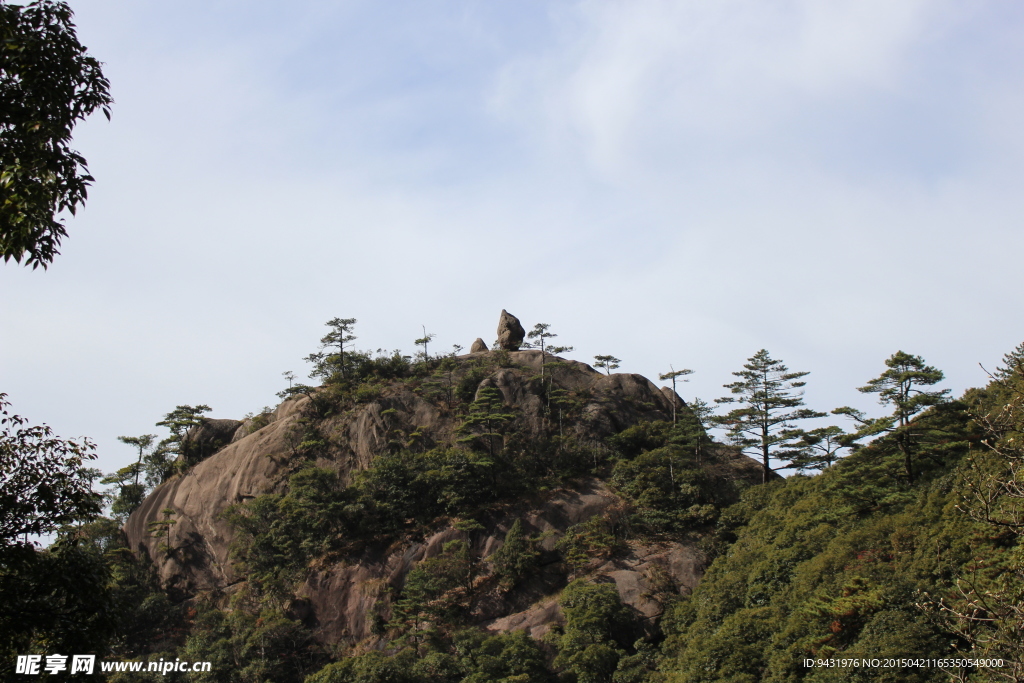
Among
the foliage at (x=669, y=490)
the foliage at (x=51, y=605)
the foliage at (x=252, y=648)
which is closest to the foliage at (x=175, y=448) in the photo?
the foliage at (x=252, y=648)

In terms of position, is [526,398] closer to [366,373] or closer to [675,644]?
[366,373]

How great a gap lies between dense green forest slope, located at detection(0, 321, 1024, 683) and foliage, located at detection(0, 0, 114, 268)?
57.8 ft

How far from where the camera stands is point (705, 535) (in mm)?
37219

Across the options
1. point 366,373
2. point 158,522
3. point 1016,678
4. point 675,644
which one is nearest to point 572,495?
point 675,644

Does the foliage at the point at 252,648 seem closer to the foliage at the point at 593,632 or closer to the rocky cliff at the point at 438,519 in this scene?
the rocky cliff at the point at 438,519

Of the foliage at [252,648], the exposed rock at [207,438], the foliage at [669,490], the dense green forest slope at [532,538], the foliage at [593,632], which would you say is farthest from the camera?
the exposed rock at [207,438]

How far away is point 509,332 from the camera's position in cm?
5547

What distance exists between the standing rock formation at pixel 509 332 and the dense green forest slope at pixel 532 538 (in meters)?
2.63

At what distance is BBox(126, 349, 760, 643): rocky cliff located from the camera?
120 feet

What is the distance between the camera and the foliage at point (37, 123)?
7.25m

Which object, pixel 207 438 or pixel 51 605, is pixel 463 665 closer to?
pixel 51 605

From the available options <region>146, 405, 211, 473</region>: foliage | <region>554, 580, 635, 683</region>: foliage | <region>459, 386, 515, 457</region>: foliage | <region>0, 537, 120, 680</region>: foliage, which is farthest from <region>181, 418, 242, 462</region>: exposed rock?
<region>0, 537, 120, 680</region>: foliage

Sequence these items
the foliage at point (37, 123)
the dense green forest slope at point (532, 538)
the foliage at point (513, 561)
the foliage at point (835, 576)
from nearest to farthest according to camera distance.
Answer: the foliage at point (37, 123), the foliage at point (835, 576), the dense green forest slope at point (532, 538), the foliage at point (513, 561)

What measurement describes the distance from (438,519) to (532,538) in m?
5.64
